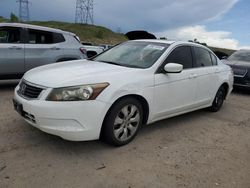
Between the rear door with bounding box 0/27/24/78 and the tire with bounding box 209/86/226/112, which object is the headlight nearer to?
the tire with bounding box 209/86/226/112

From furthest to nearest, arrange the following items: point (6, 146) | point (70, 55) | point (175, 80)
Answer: point (70, 55) < point (175, 80) < point (6, 146)

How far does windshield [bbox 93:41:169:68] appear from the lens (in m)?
4.52

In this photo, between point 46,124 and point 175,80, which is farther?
point 175,80

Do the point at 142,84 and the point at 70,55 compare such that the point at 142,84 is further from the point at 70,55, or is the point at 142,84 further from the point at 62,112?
the point at 70,55

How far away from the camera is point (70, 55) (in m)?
7.83

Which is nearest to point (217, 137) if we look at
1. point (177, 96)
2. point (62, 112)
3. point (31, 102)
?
point (177, 96)

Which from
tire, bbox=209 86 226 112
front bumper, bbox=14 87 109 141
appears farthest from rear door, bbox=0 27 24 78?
tire, bbox=209 86 226 112

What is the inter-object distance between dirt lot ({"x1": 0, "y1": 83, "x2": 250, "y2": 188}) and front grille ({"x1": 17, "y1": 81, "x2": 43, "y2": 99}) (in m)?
0.68

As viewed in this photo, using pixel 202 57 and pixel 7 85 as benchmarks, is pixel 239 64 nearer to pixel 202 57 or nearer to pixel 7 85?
pixel 202 57

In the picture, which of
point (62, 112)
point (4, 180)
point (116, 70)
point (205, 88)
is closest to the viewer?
point (4, 180)

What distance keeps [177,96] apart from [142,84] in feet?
3.13

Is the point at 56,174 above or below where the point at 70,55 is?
below

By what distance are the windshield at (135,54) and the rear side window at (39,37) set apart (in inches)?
111

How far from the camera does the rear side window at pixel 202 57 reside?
5.44 meters
